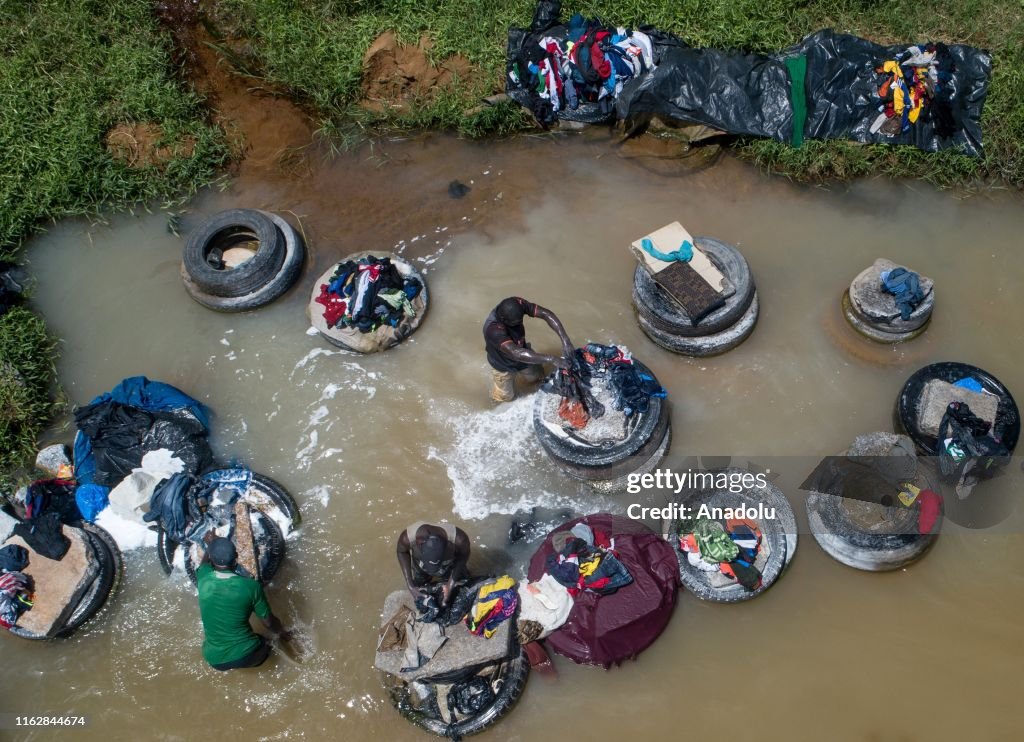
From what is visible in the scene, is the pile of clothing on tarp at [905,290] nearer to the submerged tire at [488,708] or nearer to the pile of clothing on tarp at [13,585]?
the submerged tire at [488,708]

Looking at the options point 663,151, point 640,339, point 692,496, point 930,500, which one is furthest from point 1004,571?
point 663,151

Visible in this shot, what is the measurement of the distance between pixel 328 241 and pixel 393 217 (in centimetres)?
74

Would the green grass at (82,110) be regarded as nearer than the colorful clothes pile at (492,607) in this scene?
No

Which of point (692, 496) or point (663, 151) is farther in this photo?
point (663, 151)

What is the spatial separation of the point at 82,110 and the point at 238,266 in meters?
3.06

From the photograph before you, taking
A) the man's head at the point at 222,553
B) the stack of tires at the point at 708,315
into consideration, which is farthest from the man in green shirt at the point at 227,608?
the stack of tires at the point at 708,315

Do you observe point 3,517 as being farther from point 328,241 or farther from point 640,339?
point 640,339

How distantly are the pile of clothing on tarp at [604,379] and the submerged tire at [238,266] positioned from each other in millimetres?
3198

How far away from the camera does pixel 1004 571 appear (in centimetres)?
648

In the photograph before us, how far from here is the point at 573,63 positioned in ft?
26.8

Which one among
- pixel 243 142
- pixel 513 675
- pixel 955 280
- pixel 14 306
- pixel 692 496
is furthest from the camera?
pixel 243 142

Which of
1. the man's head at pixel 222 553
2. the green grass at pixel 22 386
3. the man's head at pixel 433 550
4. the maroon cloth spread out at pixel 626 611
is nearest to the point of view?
the man's head at pixel 433 550

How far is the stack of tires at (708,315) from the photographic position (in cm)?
705

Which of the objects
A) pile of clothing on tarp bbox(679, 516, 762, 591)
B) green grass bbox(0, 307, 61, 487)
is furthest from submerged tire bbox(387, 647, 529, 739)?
green grass bbox(0, 307, 61, 487)
